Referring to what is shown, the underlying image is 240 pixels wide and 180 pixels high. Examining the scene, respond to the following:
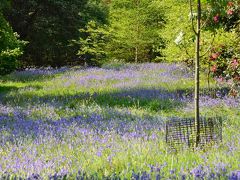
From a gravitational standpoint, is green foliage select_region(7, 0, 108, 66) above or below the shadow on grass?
above

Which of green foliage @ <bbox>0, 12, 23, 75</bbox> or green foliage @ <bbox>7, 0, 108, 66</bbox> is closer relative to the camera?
green foliage @ <bbox>0, 12, 23, 75</bbox>

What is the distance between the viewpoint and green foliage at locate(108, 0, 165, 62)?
22.5m

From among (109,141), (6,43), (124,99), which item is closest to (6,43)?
(6,43)

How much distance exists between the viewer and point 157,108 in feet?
29.8

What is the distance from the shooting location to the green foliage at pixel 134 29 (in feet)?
73.7

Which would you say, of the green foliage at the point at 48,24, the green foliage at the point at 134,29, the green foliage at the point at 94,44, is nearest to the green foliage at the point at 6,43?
the green foliage at the point at 94,44

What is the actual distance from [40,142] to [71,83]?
29.5 ft

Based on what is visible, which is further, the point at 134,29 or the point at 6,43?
the point at 134,29

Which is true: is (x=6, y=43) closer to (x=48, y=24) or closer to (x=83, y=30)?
(x=83, y=30)

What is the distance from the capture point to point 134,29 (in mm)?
22703

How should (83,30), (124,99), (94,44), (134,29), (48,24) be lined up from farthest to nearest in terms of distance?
1. (48,24)
2. (94,44)
3. (134,29)
4. (83,30)
5. (124,99)

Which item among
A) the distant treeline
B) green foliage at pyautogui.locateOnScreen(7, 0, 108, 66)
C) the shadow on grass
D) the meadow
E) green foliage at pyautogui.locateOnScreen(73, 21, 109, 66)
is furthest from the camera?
green foliage at pyautogui.locateOnScreen(7, 0, 108, 66)

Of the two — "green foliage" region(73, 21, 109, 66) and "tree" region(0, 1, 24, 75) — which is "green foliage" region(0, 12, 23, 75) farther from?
"green foliage" region(73, 21, 109, 66)

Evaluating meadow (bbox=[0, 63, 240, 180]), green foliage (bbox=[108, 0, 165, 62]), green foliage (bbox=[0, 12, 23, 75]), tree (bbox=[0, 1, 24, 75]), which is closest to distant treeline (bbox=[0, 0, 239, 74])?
green foliage (bbox=[108, 0, 165, 62])
